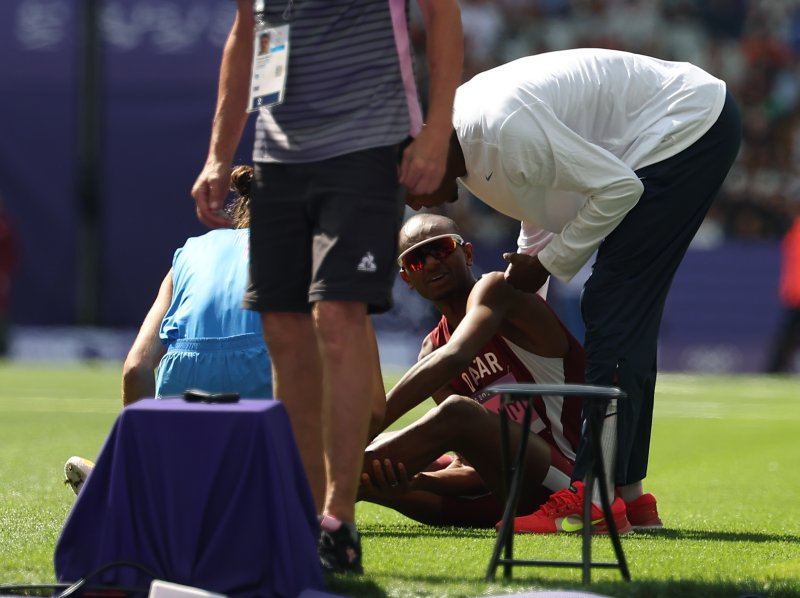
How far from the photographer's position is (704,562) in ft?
14.8

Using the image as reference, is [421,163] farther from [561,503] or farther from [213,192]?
[561,503]

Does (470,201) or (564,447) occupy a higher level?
(564,447)

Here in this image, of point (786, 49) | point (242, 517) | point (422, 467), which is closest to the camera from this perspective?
point (242, 517)

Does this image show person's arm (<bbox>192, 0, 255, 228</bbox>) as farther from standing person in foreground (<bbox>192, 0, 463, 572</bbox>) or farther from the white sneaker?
the white sneaker

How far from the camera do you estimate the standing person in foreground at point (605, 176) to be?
498 centimetres

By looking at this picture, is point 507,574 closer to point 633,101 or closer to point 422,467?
point 422,467

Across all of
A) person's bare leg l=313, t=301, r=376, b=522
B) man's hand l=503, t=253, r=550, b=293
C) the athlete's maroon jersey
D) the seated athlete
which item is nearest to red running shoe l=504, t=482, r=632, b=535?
the athlete's maroon jersey

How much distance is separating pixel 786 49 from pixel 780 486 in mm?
13866

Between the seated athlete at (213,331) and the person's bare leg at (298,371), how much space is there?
0.71 metres

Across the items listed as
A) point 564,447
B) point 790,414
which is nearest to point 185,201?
point 790,414

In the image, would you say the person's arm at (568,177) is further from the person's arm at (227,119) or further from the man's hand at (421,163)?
the person's arm at (227,119)

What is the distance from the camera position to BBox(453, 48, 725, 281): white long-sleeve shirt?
495 cm

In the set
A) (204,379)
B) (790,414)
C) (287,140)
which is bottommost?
(790,414)

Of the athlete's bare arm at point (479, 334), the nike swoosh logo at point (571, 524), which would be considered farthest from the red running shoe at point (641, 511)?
the athlete's bare arm at point (479, 334)
